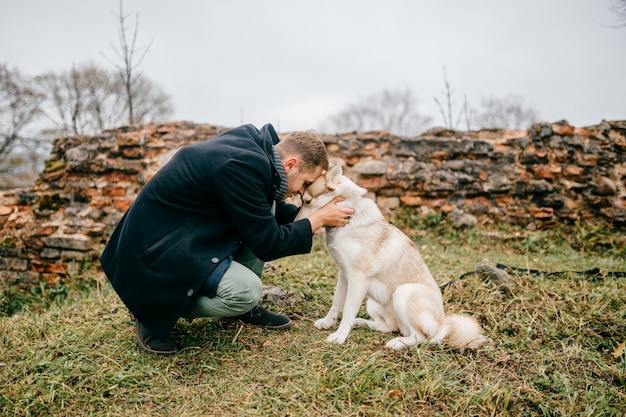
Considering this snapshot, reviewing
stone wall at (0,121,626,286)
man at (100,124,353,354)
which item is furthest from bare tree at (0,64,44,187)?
man at (100,124,353,354)

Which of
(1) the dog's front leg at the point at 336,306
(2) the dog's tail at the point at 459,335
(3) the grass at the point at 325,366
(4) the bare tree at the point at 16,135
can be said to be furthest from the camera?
(4) the bare tree at the point at 16,135

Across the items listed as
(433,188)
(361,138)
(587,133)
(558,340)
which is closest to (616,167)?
(587,133)

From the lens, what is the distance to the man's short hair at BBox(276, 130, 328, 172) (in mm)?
2945

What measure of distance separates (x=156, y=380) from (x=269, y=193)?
1.50 metres

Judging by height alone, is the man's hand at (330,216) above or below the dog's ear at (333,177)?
below

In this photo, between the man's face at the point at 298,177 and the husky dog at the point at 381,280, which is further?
the man's face at the point at 298,177

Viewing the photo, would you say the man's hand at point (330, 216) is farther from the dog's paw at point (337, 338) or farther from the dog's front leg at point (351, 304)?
the dog's paw at point (337, 338)

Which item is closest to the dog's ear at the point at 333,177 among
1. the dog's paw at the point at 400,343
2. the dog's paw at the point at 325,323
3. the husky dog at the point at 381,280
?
the husky dog at the point at 381,280

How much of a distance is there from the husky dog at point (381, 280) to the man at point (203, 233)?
23 centimetres

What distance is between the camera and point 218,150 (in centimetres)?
269

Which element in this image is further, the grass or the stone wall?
the stone wall

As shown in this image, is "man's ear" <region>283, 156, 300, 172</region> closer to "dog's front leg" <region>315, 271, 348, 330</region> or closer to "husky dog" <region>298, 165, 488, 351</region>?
"husky dog" <region>298, 165, 488, 351</region>

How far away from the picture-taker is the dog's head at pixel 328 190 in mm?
3100

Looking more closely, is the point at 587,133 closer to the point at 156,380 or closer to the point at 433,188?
the point at 433,188
